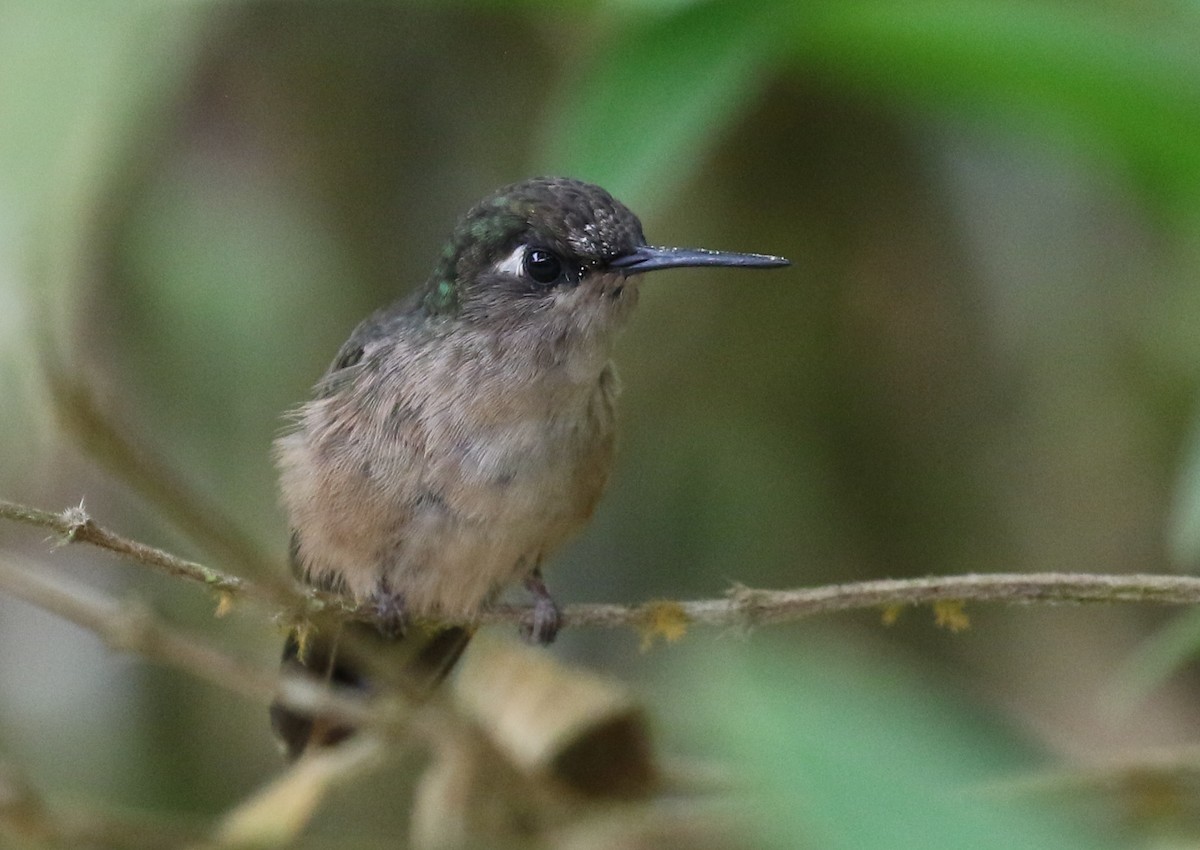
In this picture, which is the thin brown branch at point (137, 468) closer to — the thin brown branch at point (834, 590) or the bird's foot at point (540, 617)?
the thin brown branch at point (834, 590)

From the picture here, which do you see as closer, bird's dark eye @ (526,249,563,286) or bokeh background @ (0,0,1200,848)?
bird's dark eye @ (526,249,563,286)

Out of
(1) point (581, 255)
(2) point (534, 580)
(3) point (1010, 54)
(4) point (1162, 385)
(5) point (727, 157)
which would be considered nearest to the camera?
(3) point (1010, 54)

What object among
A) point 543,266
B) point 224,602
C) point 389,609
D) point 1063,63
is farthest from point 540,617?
point 1063,63

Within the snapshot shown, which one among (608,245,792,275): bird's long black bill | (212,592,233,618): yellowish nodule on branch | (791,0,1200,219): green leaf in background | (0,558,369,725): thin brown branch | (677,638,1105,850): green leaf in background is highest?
(791,0,1200,219): green leaf in background

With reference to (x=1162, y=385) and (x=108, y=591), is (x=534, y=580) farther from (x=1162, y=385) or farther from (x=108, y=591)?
(x=1162, y=385)

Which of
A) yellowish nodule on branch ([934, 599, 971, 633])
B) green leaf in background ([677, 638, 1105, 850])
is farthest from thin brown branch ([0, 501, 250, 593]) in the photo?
yellowish nodule on branch ([934, 599, 971, 633])

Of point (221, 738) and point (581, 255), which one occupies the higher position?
point (581, 255)

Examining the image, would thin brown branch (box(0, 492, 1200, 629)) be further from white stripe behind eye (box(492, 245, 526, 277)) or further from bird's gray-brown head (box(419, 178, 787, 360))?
white stripe behind eye (box(492, 245, 526, 277))

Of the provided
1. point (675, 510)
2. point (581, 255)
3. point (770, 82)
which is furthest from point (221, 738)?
point (770, 82)
